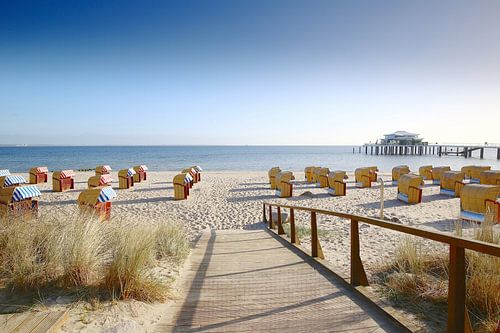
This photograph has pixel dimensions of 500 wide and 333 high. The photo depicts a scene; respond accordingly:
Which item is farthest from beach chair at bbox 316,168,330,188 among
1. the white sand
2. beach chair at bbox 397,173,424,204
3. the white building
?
the white building

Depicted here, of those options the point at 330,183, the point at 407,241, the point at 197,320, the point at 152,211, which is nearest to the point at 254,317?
the point at 197,320

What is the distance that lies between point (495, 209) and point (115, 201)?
13.6 metres

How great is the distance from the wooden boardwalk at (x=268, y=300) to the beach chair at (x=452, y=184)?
12.5 meters

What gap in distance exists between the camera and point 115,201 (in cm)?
1311

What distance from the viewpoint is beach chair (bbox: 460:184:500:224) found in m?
8.15

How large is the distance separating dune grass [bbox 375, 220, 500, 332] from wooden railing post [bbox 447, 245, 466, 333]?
0.44m

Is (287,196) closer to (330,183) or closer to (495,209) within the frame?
(330,183)

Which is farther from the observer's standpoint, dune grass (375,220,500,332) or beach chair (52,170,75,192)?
beach chair (52,170,75,192)

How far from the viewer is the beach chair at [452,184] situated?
13289 millimetres

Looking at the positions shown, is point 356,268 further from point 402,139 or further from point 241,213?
point 402,139

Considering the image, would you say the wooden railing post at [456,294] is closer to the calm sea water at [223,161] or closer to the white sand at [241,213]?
the white sand at [241,213]

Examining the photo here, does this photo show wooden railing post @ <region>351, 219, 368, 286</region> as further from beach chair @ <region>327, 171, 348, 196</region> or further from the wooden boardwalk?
beach chair @ <region>327, 171, 348, 196</region>

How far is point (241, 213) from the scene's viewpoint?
34.6 ft

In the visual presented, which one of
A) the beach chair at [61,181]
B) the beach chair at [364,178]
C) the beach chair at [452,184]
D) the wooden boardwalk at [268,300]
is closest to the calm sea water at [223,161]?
the beach chair at [364,178]
